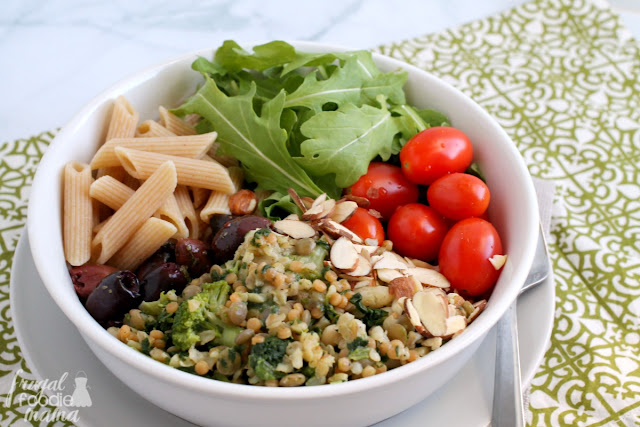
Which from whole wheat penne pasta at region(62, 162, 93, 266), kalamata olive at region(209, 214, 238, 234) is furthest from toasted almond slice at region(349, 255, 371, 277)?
whole wheat penne pasta at region(62, 162, 93, 266)

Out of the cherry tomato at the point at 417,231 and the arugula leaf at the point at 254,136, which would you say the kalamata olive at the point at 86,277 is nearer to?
the arugula leaf at the point at 254,136

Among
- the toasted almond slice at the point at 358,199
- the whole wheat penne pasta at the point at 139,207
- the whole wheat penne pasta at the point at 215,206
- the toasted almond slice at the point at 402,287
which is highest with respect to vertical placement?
the whole wheat penne pasta at the point at 139,207

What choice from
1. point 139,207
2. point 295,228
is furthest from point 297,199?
point 139,207

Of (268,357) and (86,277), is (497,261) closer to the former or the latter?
(268,357)

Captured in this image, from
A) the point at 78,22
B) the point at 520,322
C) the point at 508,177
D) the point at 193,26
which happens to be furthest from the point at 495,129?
the point at 78,22

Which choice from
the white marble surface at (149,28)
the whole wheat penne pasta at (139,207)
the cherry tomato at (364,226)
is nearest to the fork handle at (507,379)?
the cherry tomato at (364,226)

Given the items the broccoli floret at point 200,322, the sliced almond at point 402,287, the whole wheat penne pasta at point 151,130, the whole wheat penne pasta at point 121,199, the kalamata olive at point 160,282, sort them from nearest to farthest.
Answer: the broccoli floret at point 200,322 → the sliced almond at point 402,287 → the kalamata olive at point 160,282 → the whole wheat penne pasta at point 121,199 → the whole wheat penne pasta at point 151,130

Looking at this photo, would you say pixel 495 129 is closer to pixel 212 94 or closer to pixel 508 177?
pixel 508 177
